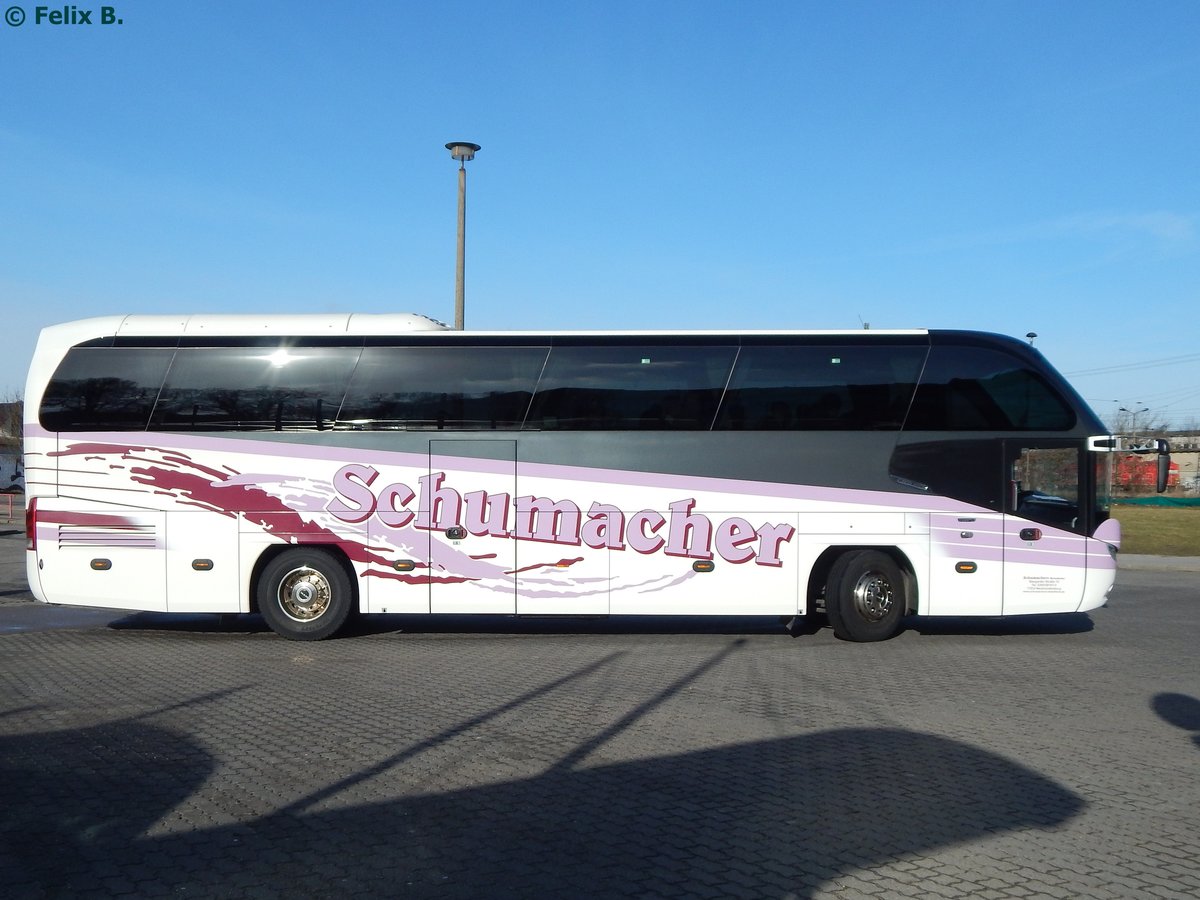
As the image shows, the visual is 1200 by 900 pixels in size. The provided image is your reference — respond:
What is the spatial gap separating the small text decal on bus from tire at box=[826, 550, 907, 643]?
0.76 metres

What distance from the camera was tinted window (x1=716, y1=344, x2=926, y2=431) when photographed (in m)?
12.5

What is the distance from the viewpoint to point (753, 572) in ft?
41.1

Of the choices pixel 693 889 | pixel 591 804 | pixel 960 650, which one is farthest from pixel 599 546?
pixel 693 889

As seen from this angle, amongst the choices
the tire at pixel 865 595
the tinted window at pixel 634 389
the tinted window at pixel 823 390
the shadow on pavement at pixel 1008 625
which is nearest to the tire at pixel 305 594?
the tinted window at pixel 634 389

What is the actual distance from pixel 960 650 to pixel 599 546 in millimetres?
4283

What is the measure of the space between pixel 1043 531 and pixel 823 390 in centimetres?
308

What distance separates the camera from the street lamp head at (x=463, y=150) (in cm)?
1866

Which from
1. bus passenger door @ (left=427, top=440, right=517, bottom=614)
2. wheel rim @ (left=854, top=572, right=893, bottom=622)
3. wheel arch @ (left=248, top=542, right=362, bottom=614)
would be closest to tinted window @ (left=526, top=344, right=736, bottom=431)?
bus passenger door @ (left=427, top=440, right=517, bottom=614)

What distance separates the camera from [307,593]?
12750 mm

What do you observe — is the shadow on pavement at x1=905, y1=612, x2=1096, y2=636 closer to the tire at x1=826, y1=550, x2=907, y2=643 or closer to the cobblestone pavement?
the tire at x1=826, y1=550, x2=907, y2=643

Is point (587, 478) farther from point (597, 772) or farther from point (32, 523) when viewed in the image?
point (32, 523)

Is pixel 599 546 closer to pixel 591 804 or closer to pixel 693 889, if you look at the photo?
pixel 591 804

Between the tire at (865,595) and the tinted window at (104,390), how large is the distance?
27.3 feet

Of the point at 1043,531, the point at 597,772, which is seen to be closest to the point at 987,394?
the point at 1043,531
